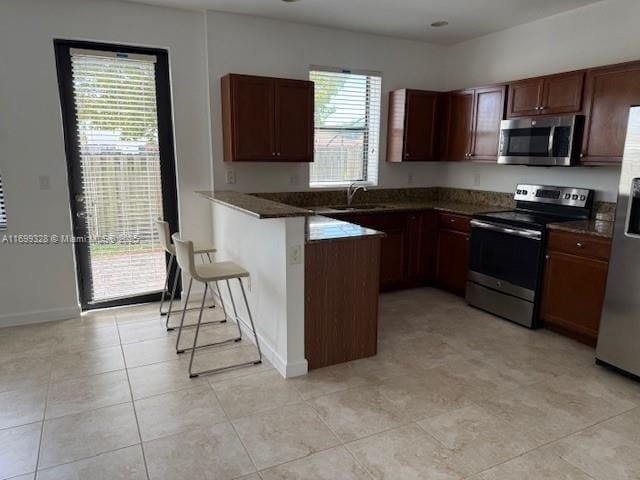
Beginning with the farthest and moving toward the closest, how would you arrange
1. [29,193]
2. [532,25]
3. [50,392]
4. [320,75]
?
[320,75]
[532,25]
[29,193]
[50,392]

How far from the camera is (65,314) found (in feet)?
12.5

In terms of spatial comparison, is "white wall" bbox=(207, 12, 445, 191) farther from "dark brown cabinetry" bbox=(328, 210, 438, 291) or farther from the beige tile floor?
the beige tile floor

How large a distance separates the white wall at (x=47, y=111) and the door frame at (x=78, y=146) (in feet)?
0.31

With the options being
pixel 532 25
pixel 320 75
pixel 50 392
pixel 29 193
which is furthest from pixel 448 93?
pixel 50 392

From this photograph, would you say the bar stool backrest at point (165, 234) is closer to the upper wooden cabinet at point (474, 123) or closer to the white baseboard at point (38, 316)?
the white baseboard at point (38, 316)

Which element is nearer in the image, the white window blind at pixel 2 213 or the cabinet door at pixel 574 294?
the cabinet door at pixel 574 294

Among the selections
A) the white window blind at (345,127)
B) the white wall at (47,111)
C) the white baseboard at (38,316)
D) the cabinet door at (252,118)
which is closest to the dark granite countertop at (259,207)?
the cabinet door at (252,118)

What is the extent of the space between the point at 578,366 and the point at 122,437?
2.89 meters

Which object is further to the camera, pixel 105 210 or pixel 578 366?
pixel 105 210

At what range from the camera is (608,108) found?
3.27 m

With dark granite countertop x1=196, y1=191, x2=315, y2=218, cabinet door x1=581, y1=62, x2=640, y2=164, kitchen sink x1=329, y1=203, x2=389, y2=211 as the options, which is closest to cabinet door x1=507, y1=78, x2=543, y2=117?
cabinet door x1=581, y1=62, x2=640, y2=164

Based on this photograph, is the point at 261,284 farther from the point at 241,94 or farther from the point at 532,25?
the point at 532,25

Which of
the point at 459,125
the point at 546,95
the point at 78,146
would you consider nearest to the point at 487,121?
the point at 459,125

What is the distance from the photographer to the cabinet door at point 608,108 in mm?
3133
